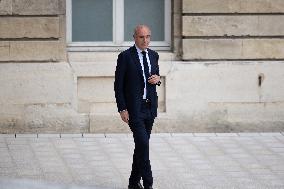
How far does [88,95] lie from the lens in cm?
1252

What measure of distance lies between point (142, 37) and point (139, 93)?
54cm

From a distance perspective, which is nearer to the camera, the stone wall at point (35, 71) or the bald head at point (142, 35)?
the bald head at point (142, 35)

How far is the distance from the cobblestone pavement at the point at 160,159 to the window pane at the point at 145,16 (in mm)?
1611

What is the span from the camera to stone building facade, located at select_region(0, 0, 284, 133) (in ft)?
40.2

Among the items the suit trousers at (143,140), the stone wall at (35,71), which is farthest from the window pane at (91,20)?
the suit trousers at (143,140)

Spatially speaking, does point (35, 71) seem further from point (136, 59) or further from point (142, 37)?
point (142, 37)

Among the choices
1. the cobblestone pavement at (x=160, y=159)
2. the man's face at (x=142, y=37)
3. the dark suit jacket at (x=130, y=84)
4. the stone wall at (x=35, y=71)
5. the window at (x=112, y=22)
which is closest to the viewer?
the man's face at (x=142, y=37)

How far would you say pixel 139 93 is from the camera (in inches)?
324

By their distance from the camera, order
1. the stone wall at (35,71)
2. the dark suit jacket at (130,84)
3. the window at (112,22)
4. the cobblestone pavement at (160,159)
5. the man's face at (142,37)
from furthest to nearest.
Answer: the window at (112,22), the stone wall at (35,71), the cobblestone pavement at (160,159), the dark suit jacket at (130,84), the man's face at (142,37)

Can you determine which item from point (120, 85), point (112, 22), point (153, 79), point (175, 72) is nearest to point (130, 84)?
point (120, 85)

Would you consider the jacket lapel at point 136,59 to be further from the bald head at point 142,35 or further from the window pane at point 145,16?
the window pane at point 145,16

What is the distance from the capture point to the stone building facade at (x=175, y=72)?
40.2 ft

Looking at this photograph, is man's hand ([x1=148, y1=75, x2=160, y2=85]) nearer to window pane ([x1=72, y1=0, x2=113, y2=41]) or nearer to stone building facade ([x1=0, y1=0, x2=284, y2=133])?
stone building facade ([x1=0, y1=0, x2=284, y2=133])

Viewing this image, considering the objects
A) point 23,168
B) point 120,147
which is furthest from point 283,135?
point 23,168
